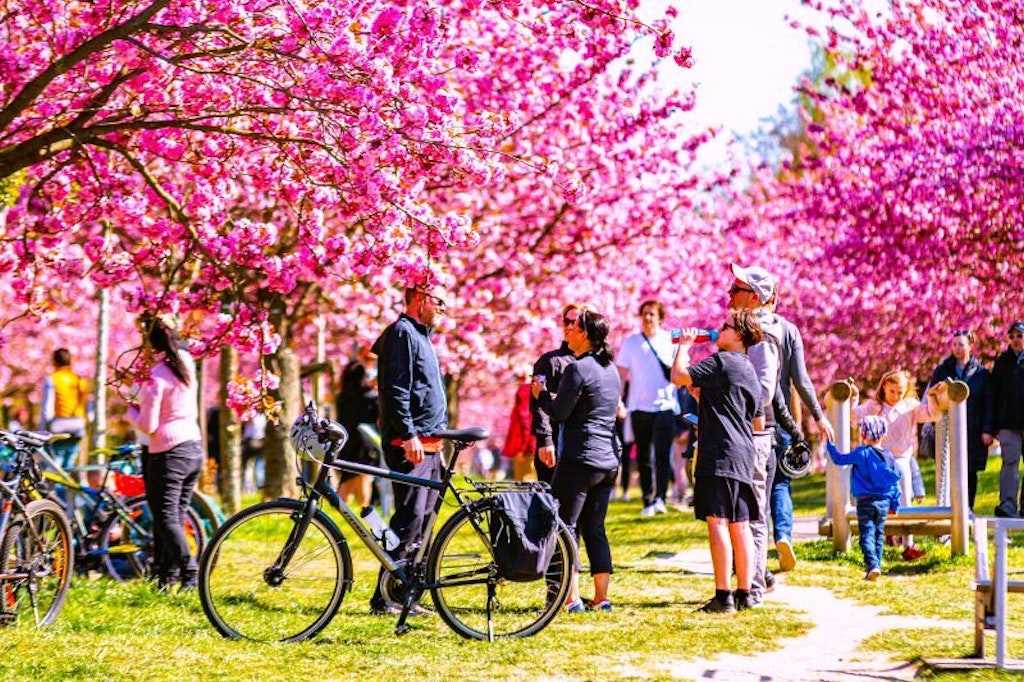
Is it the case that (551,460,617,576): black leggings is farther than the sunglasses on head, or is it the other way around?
the sunglasses on head

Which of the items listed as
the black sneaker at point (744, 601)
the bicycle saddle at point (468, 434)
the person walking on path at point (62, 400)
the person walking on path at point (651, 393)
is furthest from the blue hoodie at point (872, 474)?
the person walking on path at point (62, 400)

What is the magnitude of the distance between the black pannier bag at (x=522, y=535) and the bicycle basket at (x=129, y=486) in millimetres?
3993

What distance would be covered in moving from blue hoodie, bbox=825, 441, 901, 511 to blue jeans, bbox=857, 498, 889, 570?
50mm

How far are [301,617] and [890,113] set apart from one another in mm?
14766

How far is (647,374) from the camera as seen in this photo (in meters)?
15.1

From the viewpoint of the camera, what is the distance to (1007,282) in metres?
20.3

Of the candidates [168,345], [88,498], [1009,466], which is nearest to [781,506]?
[168,345]

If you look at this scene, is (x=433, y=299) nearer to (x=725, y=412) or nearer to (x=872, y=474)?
(x=725, y=412)

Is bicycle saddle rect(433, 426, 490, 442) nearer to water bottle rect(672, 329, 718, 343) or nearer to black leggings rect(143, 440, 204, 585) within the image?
water bottle rect(672, 329, 718, 343)

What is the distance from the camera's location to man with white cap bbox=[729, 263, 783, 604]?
945 cm

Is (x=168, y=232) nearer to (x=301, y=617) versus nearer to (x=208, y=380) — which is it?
(x=301, y=617)

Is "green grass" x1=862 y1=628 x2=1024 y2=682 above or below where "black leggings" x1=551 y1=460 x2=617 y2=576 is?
below

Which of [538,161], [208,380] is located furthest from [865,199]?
[208,380]

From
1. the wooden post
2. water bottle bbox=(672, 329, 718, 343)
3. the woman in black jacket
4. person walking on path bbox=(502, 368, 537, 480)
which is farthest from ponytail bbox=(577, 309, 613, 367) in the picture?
the wooden post
